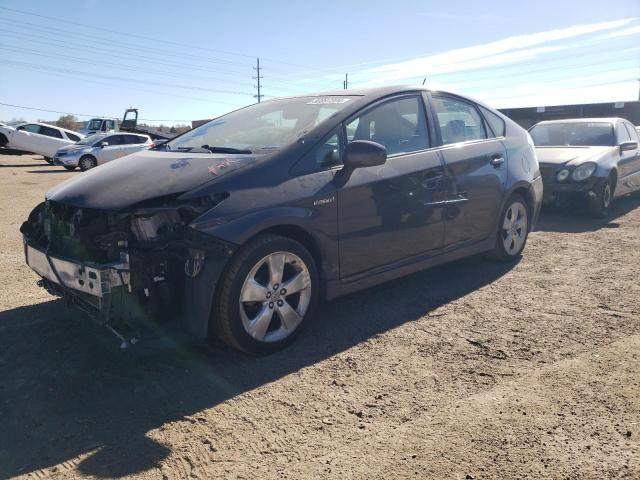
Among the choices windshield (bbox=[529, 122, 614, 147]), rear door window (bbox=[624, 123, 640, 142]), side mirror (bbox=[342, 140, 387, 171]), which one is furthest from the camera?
rear door window (bbox=[624, 123, 640, 142])

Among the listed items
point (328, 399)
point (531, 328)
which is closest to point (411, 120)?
point (531, 328)

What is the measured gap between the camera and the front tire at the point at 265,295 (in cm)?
321

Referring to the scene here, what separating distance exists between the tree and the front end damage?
5897cm

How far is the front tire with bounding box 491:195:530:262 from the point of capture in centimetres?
543

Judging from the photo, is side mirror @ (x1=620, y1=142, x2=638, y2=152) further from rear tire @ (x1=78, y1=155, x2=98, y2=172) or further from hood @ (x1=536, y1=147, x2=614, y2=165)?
rear tire @ (x1=78, y1=155, x2=98, y2=172)

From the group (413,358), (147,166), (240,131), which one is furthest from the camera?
(240,131)

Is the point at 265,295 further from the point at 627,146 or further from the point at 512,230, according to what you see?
the point at 627,146

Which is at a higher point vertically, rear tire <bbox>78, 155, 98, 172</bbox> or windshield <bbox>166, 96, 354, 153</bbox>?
rear tire <bbox>78, 155, 98, 172</bbox>

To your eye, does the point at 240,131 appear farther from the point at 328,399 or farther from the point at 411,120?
the point at 328,399

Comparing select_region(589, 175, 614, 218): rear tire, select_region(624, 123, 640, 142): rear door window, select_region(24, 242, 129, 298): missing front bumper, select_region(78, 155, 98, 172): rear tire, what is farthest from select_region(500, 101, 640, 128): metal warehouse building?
select_region(24, 242, 129, 298): missing front bumper

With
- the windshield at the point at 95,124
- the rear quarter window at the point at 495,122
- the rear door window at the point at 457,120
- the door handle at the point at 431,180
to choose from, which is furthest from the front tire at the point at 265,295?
the windshield at the point at 95,124

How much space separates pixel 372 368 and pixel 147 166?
6.67 feet

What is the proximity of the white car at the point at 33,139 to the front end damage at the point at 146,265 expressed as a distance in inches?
864

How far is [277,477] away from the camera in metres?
2.27
